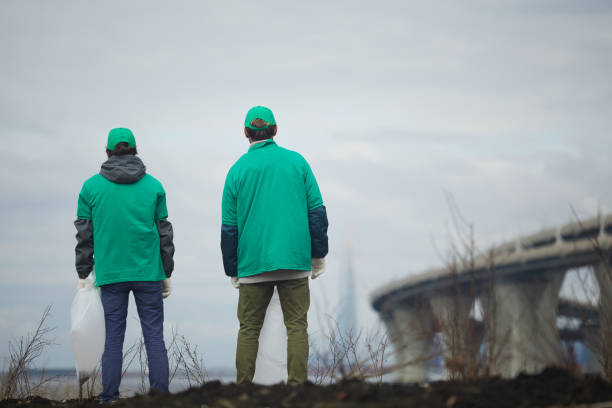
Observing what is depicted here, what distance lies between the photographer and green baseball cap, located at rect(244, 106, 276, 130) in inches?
187

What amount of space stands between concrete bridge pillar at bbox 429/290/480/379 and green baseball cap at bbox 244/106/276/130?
1.81 meters

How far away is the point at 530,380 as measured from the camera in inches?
132

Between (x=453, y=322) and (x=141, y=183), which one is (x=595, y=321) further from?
(x=141, y=183)

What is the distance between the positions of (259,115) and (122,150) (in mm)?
1011

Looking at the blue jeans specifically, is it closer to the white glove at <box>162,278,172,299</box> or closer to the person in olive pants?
the white glove at <box>162,278,172,299</box>

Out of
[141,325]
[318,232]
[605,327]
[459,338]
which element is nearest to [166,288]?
[141,325]

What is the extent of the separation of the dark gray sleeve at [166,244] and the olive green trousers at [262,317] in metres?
0.56

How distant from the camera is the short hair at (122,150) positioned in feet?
15.8

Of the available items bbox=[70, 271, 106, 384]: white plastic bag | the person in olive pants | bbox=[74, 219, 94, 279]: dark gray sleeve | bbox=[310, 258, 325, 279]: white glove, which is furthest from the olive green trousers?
bbox=[74, 219, 94, 279]: dark gray sleeve

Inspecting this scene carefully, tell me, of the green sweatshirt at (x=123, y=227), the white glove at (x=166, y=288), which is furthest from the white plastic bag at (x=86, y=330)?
the white glove at (x=166, y=288)

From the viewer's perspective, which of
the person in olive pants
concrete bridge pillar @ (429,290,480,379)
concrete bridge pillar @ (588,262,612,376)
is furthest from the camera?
the person in olive pants

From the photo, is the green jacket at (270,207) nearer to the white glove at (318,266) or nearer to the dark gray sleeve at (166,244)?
the white glove at (318,266)

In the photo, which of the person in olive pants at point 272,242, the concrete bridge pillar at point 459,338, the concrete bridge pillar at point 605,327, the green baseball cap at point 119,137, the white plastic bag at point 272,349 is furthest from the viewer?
the green baseball cap at point 119,137

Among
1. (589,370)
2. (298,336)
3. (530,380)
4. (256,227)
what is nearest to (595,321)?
(589,370)
